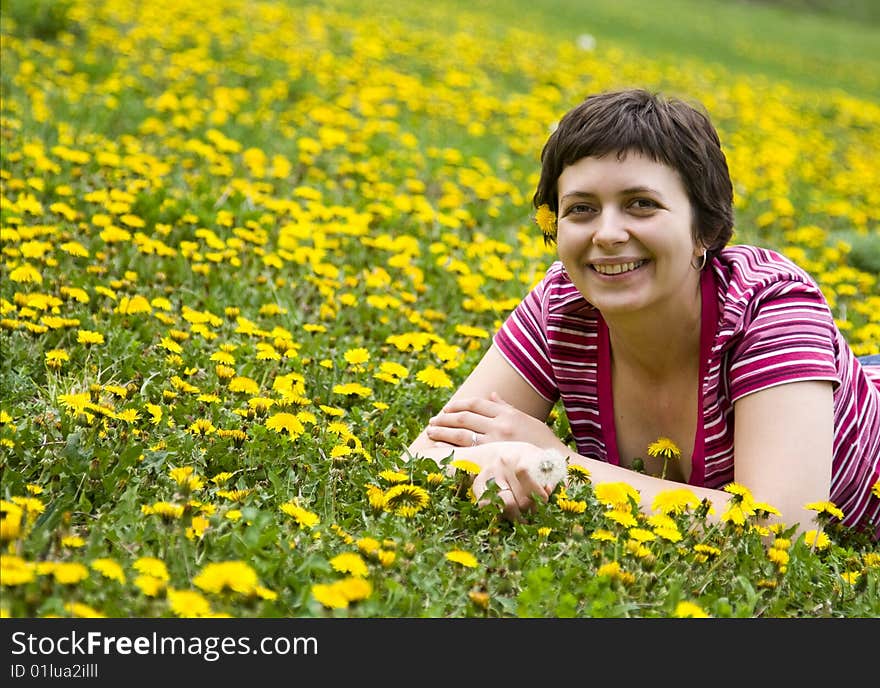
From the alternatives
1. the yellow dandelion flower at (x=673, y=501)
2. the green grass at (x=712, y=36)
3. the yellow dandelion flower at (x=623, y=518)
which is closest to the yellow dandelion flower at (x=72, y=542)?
the yellow dandelion flower at (x=623, y=518)

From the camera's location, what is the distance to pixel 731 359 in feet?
9.54

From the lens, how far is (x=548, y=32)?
48.5 ft

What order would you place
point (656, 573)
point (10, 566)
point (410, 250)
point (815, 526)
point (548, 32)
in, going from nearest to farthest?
point (10, 566)
point (656, 573)
point (815, 526)
point (410, 250)
point (548, 32)

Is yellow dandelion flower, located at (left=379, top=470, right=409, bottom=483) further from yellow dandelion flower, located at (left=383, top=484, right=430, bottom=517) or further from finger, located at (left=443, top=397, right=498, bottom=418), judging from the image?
finger, located at (left=443, top=397, right=498, bottom=418)

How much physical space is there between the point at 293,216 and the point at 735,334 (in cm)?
267

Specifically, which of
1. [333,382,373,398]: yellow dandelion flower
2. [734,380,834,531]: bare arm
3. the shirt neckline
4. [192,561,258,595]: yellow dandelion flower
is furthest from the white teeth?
[192,561,258,595]: yellow dandelion flower

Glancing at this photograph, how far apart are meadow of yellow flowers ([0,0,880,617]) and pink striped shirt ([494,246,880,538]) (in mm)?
288

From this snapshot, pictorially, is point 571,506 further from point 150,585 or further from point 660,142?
point 150,585

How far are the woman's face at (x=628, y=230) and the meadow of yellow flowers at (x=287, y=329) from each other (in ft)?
1.77

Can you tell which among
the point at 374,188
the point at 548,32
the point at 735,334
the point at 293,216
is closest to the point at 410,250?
the point at 293,216

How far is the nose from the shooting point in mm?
2748

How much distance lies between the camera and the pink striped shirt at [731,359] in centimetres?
282
